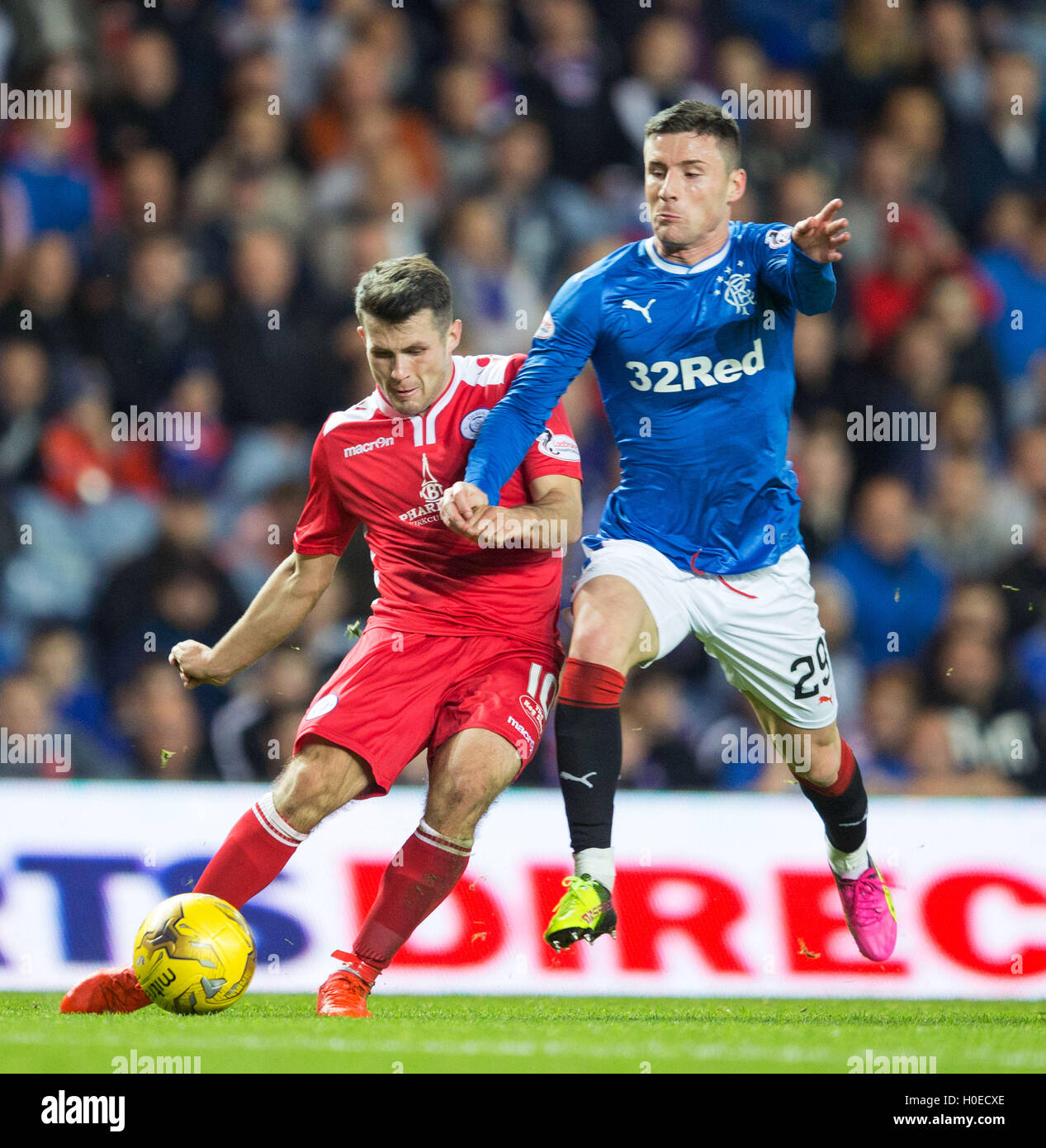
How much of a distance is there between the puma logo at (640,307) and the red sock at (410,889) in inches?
61.7

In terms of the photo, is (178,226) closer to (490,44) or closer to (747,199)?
(490,44)

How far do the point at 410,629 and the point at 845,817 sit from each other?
1496mm

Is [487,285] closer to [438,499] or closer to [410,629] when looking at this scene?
[438,499]

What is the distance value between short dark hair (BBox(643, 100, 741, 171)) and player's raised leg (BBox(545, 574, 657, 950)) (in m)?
1.25

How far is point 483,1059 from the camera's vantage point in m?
3.62

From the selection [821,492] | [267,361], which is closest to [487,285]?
[267,361]

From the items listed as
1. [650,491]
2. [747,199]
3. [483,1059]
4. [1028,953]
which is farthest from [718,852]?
[747,199]

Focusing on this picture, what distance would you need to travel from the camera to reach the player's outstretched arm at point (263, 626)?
195 inches

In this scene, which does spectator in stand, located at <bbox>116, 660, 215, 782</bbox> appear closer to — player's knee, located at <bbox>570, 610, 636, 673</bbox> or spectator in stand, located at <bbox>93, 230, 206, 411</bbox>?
spectator in stand, located at <bbox>93, 230, 206, 411</bbox>

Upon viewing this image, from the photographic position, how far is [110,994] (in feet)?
15.2

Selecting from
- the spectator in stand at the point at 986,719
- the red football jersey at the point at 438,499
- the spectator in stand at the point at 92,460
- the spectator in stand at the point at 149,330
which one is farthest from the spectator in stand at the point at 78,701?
the spectator in stand at the point at 986,719

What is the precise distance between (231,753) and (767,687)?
2.77m

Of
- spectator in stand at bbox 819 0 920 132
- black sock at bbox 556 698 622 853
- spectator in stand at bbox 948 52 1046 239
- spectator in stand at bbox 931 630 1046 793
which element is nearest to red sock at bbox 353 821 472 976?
black sock at bbox 556 698 622 853

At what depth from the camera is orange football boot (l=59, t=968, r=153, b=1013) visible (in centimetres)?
462
